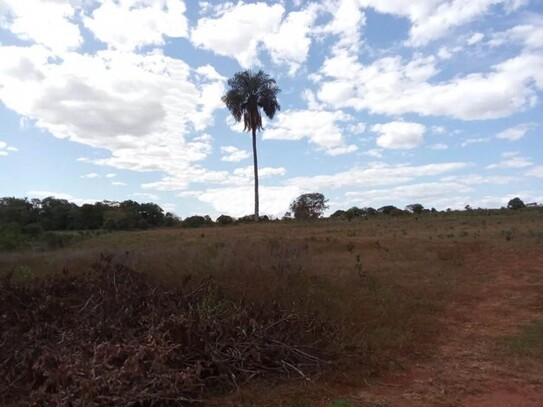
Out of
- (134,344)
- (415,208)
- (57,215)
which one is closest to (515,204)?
(415,208)

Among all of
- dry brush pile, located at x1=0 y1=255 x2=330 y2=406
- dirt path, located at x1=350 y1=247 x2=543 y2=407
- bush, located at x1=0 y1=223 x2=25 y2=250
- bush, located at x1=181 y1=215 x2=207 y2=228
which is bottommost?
dirt path, located at x1=350 y1=247 x2=543 y2=407

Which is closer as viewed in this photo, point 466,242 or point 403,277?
point 403,277

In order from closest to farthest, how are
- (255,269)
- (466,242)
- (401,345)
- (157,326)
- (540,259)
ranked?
1. (157,326)
2. (401,345)
3. (255,269)
4. (540,259)
5. (466,242)

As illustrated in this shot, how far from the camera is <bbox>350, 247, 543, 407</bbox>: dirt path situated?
5082 mm

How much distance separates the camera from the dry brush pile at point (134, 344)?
432cm

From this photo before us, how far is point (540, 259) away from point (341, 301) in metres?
6.96

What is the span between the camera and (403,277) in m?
11.4

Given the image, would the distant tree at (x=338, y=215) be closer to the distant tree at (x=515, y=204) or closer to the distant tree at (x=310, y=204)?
the distant tree at (x=310, y=204)

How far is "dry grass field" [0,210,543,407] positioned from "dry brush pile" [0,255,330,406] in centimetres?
24

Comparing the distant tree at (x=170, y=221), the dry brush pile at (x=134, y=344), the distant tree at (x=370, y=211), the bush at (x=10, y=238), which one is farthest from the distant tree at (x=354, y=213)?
the dry brush pile at (x=134, y=344)

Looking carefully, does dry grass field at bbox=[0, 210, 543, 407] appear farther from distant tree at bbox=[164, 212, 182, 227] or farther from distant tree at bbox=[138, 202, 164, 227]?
distant tree at bbox=[138, 202, 164, 227]

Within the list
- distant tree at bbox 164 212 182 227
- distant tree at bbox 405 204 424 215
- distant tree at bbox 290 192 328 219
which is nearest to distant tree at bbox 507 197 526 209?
distant tree at bbox 405 204 424 215

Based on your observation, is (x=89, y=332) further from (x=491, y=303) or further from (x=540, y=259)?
(x=540, y=259)

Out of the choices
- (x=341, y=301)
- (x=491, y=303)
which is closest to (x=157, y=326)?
(x=341, y=301)
